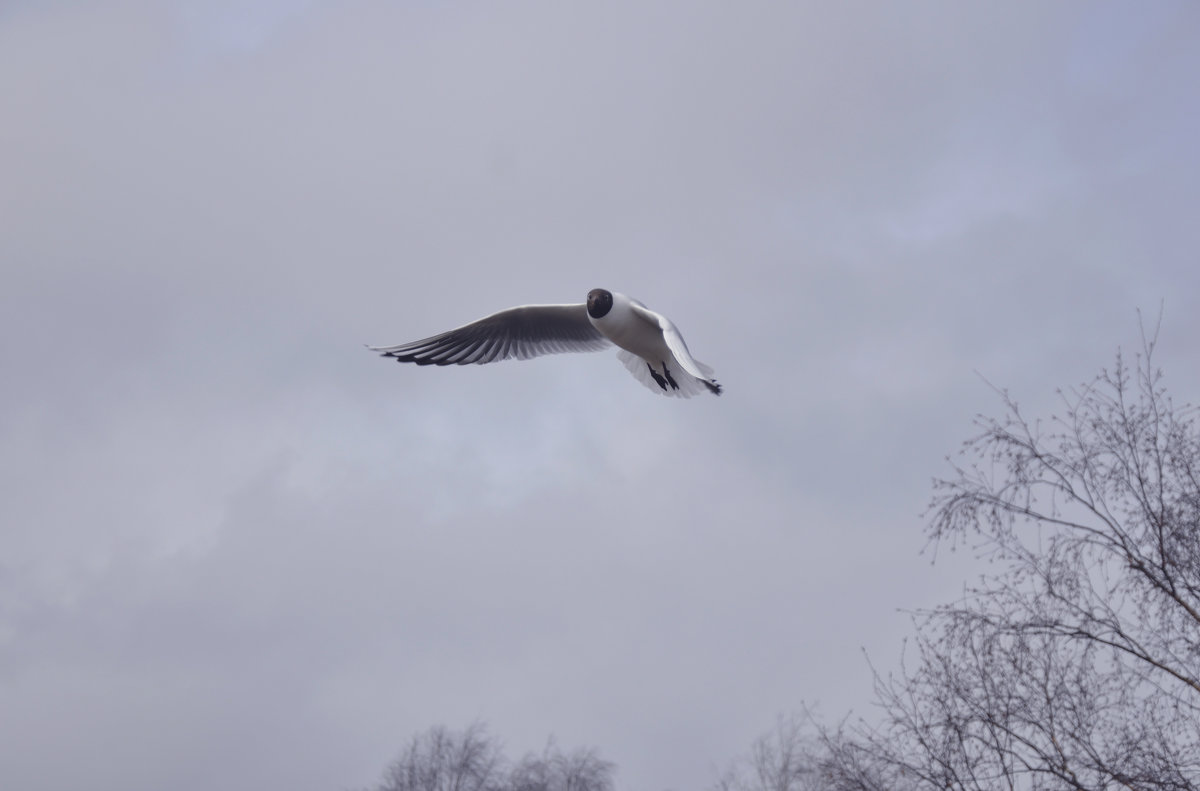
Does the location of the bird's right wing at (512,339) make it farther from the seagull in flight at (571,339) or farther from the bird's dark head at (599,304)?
the bird's dark head at (599,304)

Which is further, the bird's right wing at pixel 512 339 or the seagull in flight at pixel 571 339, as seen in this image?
the bird's right wing at pixel 512 339

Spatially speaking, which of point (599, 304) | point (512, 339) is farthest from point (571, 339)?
point (599, 304)

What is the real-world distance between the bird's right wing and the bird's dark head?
0.86m

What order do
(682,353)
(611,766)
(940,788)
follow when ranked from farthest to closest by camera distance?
(611,766)
(682,353)
(940,788)

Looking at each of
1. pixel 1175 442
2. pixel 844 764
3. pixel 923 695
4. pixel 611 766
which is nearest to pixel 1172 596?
pixel 1175 442

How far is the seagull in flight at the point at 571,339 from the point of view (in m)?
11.8

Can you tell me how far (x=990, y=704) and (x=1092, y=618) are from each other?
740 millimetres

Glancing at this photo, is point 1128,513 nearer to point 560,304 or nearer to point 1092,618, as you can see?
point 1092,618

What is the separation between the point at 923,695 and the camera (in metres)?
7.75

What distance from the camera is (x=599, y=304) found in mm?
11703

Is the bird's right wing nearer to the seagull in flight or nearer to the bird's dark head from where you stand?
the seagull in flight

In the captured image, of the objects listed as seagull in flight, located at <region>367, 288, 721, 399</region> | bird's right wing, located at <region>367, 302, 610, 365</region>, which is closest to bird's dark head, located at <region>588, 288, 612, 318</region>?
seagull in flight, located at <region>367, 288, 721, 399</region>

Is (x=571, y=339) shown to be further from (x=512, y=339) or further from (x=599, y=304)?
(x=599, y=304)

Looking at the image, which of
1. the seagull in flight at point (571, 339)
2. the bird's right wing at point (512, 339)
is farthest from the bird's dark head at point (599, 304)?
the bird's right wing at point (512, 339)
